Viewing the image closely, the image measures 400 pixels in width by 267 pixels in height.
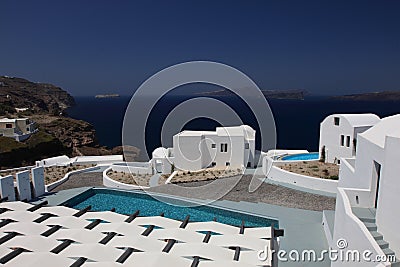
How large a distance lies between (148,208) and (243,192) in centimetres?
408

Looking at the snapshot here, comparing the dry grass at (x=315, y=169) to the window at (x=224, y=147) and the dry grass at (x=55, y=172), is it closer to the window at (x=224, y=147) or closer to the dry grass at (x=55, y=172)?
the window at (x=224, y=147)

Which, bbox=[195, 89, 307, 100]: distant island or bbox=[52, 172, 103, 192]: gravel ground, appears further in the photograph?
bbox=[195, 89, 307, 100]: distant island

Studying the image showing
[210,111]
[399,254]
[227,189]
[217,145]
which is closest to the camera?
[399,254]

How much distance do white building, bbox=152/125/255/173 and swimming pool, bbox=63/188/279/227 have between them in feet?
14.5

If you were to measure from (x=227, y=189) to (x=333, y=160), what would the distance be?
6665 mm

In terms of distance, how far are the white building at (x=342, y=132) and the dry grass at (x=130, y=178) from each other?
32.3ft

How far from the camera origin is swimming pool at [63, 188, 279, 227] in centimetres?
1033

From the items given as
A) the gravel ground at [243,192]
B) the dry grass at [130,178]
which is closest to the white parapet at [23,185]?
the gravel ground at [243,192]

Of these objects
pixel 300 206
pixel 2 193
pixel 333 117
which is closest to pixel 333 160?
pixel 333 117

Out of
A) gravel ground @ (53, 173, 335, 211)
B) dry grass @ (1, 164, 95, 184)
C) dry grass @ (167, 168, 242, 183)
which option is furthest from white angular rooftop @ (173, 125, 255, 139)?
dry grass @ (1, 164, 95, 184)

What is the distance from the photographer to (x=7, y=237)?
4.45 meters

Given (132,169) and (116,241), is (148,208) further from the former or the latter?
(116,241)

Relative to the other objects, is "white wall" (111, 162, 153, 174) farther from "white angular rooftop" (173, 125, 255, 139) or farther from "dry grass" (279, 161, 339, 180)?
"dry grass" (279, 161, 339, 180)

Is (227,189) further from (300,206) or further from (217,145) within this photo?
(217,145)
